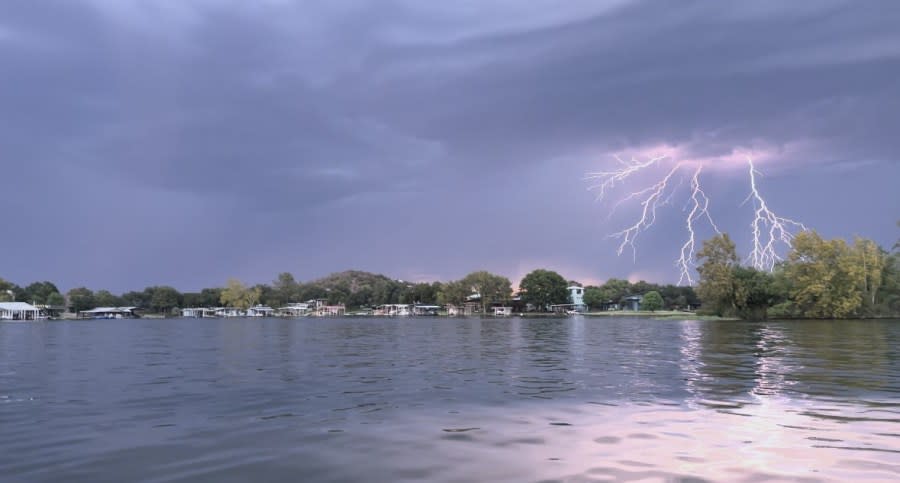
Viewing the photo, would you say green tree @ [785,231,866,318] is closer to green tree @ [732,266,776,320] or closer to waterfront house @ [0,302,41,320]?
green tree @ [732,266,776,320]

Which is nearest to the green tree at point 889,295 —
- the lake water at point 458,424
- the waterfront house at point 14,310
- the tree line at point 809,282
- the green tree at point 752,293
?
the tree line at point 809,282

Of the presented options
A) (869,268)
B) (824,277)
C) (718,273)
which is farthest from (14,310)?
(869,268)

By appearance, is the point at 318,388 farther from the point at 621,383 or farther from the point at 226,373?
the point at 621,383

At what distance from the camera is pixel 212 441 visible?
1138cm

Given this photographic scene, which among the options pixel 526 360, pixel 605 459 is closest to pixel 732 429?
pixel 605 459

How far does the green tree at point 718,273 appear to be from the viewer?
111m

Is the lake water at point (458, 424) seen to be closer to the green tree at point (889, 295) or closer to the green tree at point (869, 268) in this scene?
the green tree at point (869, 268)

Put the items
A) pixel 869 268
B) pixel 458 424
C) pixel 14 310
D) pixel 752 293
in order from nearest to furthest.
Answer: pixel 458 424 < pixel 869 268 < pixel 752 293 < pixel 14 310

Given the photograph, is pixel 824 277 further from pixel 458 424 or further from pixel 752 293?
pixel 458 424

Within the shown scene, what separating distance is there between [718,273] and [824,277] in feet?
56.3

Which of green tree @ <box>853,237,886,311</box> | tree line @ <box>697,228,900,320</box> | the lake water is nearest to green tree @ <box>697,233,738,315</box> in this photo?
tree line @ <box>697,228,900,320</box>

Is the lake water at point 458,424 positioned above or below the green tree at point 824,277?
below

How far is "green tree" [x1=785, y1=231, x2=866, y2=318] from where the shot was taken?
102625mm

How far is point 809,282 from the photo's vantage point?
4126 inches
